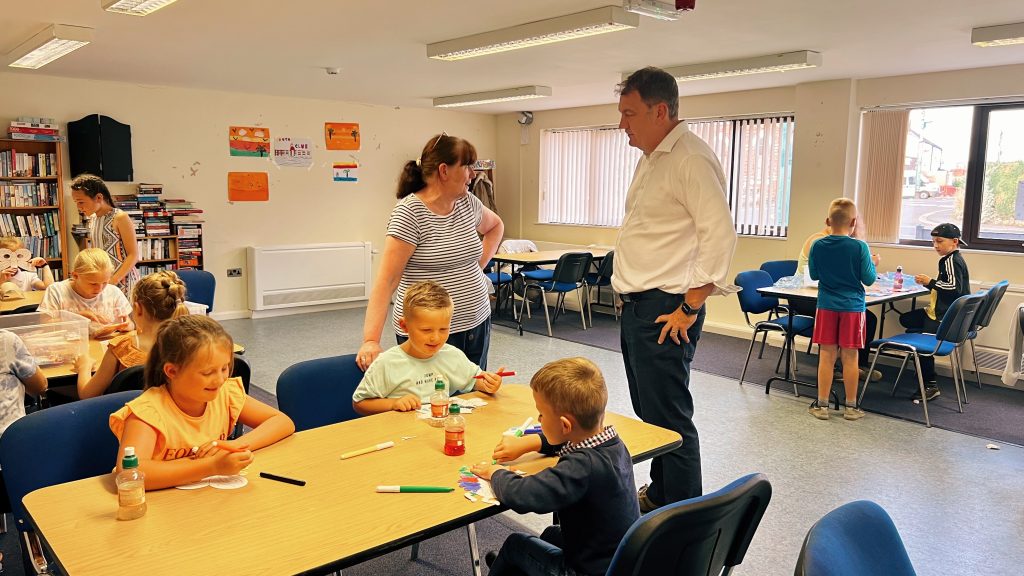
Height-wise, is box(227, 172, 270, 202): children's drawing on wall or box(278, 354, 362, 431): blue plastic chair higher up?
box(227, 172, 270, 202): children's drawing on wall

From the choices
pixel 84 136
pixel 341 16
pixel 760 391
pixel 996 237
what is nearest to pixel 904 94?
pixel 996 237

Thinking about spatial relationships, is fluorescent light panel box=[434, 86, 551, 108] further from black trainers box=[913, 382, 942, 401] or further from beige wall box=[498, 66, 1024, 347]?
black trainers box=[913, 382, 942, 401]

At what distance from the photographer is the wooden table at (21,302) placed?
4.37 m

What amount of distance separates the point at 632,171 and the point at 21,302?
249 inches

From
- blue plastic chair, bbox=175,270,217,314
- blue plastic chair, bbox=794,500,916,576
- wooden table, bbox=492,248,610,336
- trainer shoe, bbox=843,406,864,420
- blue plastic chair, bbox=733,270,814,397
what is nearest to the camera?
blue plastic chair, bbox=794,500,916,576

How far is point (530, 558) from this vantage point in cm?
178

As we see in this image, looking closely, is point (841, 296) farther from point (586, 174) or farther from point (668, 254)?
point (586, 174)

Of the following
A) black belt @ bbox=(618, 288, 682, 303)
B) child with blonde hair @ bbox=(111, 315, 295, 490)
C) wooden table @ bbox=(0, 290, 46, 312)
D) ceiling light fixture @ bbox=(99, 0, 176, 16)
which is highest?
ceiling light fixture @ bbox=(99, 0, 176, 16)

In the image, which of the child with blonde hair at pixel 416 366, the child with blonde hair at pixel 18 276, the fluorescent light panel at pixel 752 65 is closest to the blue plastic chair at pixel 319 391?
the child with blonde hair at pixel 416 366

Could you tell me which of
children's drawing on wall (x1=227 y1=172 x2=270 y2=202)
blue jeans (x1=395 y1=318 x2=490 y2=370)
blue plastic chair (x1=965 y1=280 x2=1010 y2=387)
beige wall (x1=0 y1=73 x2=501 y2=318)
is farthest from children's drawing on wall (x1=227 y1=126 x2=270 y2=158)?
blue plastic chair (x1=965 y1=280 x2=1010 y2=387)

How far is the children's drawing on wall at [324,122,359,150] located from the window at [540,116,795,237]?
8.03 ft

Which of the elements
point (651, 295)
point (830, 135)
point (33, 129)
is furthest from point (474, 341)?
point (33, 129)

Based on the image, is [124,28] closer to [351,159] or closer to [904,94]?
[351,159]

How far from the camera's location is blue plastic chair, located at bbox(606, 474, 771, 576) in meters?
1.34
